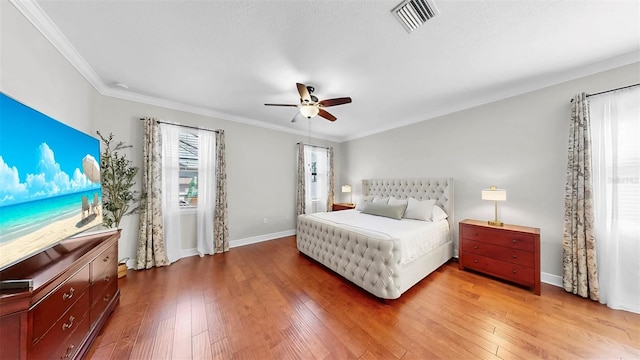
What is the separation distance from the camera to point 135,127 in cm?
303

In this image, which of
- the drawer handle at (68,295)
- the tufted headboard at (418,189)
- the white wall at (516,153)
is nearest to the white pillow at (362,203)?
the tufted headboard at (418,189)

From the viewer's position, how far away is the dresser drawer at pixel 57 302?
1029 mm

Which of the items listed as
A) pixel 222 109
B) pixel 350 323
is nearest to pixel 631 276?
pixel 350 323

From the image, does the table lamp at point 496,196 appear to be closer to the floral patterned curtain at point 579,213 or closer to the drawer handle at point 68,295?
the floral patterned curtain at point 579,213

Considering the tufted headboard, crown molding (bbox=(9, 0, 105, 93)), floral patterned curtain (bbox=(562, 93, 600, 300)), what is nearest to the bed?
the tufted headboard

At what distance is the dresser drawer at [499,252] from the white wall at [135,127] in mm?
3485

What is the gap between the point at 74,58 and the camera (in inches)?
80.8

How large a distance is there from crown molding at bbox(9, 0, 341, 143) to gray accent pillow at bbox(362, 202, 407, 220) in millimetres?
2614

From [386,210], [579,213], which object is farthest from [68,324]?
[579,213]

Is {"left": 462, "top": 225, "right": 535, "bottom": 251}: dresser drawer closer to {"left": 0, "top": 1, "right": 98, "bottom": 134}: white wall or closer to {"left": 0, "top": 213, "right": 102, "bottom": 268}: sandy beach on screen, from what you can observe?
{"left": 0, "top": 213, "right": 102, "bottom": 268}: sandy beach on screen

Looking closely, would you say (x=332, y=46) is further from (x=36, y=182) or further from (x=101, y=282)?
(x=101, y=282)

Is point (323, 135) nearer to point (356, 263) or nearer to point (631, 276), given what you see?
point (356, 263)

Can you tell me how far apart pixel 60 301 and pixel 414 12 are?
3142 mm

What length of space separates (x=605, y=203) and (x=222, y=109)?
5.34m
